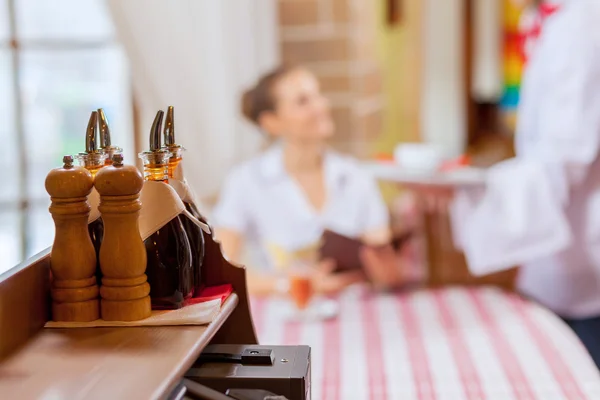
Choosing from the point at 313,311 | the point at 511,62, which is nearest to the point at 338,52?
the point at 313,311

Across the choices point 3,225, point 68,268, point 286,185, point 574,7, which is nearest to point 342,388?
point 68,268

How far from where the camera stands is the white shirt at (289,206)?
2389 millimetres

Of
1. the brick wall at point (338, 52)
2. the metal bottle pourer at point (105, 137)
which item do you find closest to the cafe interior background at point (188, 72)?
the brick wall at point (338, 52)

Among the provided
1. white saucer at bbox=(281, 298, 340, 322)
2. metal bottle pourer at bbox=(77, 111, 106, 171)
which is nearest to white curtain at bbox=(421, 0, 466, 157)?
white saucer at bbox=(281, 298, 340, 322)

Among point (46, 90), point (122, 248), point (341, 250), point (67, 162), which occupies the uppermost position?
point (46, 90)

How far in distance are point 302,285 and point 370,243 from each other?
39 cm

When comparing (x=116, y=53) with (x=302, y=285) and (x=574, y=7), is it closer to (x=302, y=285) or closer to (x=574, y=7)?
(x=302, y=285)

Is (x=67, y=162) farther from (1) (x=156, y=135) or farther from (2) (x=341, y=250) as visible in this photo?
(2) (x=341, y=250)

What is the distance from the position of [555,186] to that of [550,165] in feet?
0.20

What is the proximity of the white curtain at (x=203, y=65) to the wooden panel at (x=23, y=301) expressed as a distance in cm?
162

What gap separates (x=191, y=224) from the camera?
114 centimetres

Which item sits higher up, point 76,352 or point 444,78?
point 444,78

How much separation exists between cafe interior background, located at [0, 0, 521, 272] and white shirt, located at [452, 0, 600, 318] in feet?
2.01

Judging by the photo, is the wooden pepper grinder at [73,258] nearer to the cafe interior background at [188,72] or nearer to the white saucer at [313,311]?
the white saucer at [313,311]
